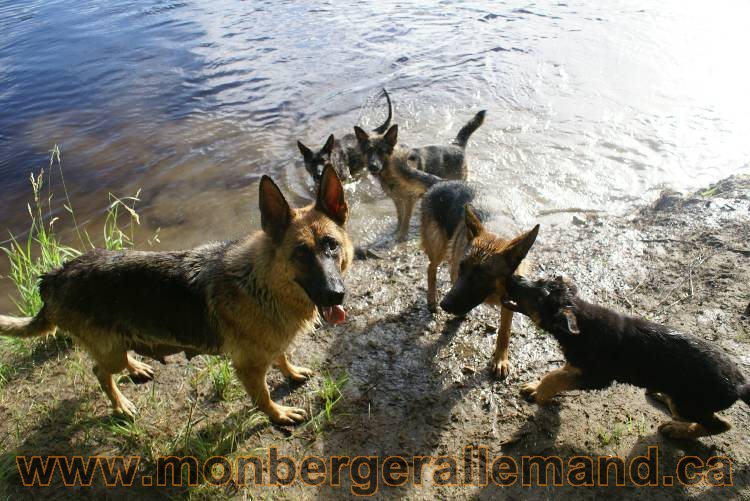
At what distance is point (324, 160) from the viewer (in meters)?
7.73

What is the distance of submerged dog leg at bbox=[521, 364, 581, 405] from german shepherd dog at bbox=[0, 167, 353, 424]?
1839mm

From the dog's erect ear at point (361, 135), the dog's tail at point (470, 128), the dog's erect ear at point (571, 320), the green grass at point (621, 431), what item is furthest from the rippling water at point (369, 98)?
the green grass at point (621, 431)

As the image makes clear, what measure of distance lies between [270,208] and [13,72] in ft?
47.6

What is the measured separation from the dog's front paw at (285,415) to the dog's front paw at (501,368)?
1.82 m

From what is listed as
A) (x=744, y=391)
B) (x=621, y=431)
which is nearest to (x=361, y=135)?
(x=621, y=431)

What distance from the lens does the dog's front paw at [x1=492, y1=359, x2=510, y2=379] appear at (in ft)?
13.1

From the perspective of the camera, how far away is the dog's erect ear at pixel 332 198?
Answer: 127 inches

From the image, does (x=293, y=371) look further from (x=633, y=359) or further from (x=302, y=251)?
(x=633, y=359)

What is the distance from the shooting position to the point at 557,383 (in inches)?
133

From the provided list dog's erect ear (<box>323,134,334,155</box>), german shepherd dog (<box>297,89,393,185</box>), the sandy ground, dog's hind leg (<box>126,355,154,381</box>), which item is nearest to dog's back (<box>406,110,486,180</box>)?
german shepherd dog (<box>297,89,393,185</box>)

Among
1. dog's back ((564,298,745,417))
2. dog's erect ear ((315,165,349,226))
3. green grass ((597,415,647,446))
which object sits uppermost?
dog's erect ear ((315,165,349,226))

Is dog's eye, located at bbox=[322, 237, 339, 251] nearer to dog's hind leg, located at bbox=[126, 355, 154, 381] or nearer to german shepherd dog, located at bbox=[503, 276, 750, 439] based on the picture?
german shepherd dog, located at bbox=[503, 276, 750, 439]

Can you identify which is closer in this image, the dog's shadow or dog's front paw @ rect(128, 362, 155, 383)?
the dog's shadow

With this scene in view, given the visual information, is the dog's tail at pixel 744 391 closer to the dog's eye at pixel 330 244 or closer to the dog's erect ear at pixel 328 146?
the dog's eye at pixel 330 244
